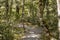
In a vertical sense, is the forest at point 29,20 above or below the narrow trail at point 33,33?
above

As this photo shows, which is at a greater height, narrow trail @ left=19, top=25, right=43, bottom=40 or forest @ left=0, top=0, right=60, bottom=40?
forest @ left=0, top=0, right=60, bottom=40

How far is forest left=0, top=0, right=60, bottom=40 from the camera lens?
3734mm

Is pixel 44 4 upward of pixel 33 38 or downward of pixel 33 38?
upward

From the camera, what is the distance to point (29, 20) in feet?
15.3

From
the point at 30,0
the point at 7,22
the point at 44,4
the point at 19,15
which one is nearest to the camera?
the point at 7,22

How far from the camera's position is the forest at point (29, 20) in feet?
12.2

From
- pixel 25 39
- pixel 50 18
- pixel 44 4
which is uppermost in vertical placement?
pixel 44 4

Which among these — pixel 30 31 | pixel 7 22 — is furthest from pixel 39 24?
pixel 7 22

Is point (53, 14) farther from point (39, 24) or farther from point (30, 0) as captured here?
point (30, 0)

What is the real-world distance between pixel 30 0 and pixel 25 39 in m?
1.30

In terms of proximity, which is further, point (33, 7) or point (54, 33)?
point (33, 7)

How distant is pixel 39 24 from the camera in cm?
435

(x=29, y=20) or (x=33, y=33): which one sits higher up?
(x=29, y=20)

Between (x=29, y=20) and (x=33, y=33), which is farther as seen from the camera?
(x=29, y=20)
